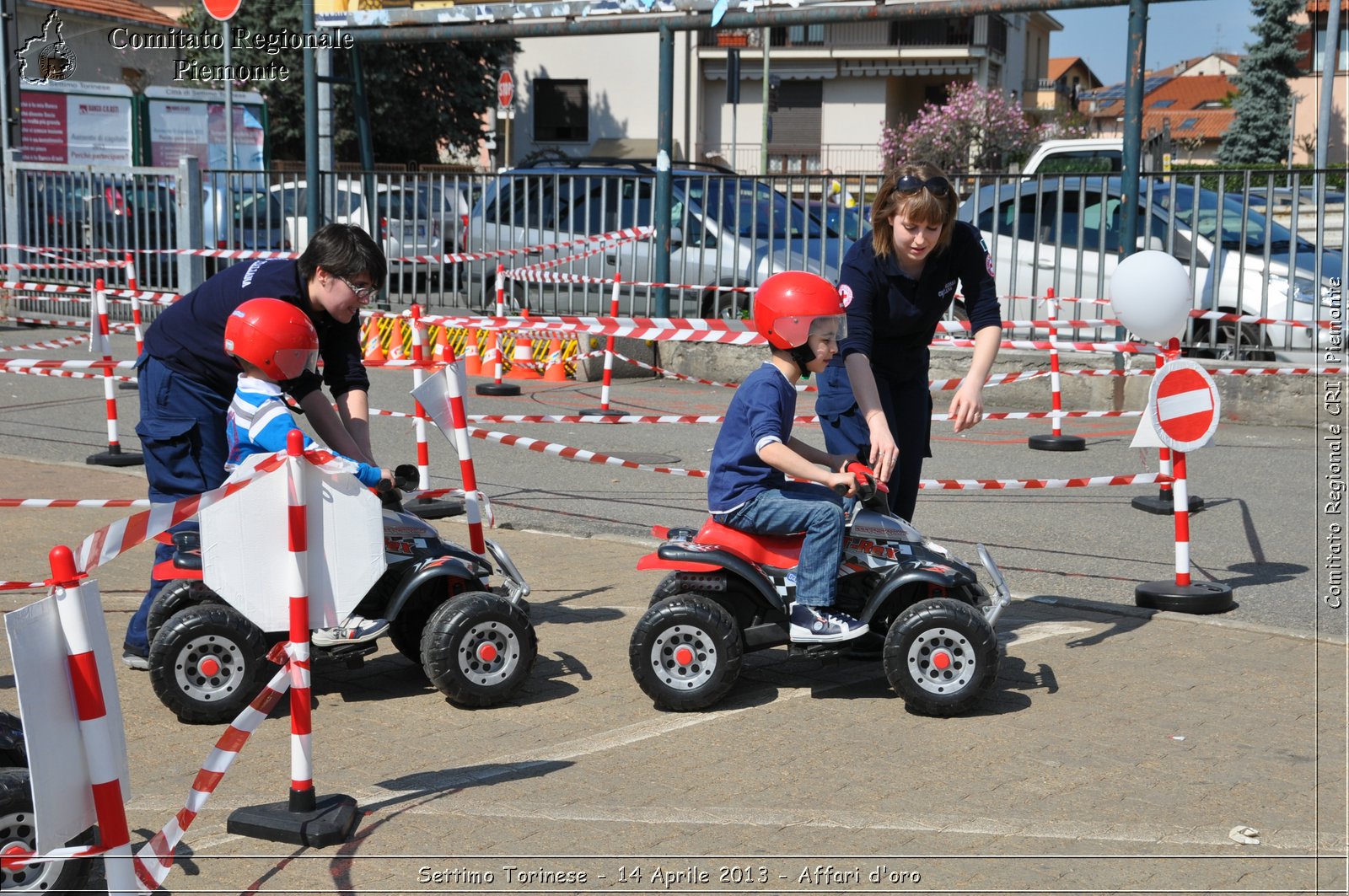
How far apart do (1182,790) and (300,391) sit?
320 cm

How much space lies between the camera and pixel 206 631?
16.1 ft

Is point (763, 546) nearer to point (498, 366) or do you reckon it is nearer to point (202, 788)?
point (202, 788)

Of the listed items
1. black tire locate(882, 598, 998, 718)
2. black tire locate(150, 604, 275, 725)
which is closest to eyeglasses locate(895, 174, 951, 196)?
black tire locate(882, 598, 998, 718)

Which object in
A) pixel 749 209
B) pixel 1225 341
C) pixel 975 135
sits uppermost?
pixel 975 135

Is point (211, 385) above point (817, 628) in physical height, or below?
above

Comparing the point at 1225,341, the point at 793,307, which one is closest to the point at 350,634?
the point at 793,307

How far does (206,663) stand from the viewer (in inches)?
193

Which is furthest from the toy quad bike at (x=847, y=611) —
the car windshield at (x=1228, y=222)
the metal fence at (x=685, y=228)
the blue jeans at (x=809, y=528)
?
the car windshield at (x=1228, y=222)

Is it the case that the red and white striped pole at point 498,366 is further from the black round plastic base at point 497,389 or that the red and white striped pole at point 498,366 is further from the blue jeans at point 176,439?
the blue jeans at point 176,439

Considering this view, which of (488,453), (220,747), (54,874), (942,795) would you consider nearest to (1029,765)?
(942,795)

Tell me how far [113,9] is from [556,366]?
2657cm

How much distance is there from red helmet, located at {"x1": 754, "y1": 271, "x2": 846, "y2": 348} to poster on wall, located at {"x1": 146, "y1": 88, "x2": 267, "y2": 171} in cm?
1839

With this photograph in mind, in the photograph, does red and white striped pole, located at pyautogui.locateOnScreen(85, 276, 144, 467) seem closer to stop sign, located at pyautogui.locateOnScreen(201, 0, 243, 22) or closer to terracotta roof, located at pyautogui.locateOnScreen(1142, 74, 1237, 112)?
stop sign, located at pyautogui.locateOnScreen(201, 0, 243, 22)

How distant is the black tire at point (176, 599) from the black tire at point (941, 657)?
231 centimetres
